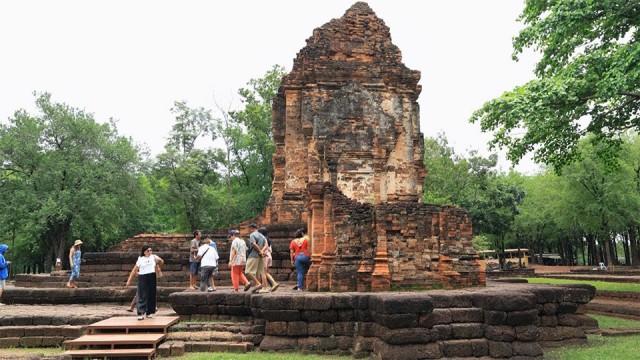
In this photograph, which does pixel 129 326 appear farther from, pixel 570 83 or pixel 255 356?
pixel 570 83

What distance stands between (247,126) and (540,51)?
2334 centimetres

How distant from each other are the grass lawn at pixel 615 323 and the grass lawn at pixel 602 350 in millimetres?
1290

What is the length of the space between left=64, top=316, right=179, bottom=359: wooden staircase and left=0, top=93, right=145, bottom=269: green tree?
22315 millimetres

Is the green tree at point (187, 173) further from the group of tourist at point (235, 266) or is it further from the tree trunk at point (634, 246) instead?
the tree trunk at point (634, 246)

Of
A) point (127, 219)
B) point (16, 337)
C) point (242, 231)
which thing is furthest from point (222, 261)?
point (127, 219)

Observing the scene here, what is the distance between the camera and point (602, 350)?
7828mm

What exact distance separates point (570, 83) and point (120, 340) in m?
10.7

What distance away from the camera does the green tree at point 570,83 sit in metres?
11.1

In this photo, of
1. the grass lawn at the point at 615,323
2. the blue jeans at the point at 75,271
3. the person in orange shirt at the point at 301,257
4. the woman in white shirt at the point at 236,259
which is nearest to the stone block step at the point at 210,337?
the woman in white shirt at the point at 236,259

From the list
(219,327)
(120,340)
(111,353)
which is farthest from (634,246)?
(111,353)

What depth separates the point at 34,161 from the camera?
29859mm

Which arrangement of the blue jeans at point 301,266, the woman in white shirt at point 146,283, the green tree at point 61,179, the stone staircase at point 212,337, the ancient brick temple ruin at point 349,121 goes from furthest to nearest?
the green tree at point 61,179, the ancient brick temple ruin at point 349,121, the blue jeans at point 301,266, the woman in white shirt at point 146,283, the stone staircase at point 212,337

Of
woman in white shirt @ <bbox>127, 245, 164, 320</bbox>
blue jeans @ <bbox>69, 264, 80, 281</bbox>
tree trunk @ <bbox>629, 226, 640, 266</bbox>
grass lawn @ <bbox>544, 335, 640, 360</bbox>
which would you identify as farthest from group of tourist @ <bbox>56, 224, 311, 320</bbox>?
tree trunk @ <bbox>629, 226, 640, 266</bbox>

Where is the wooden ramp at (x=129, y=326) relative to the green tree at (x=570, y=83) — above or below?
below
